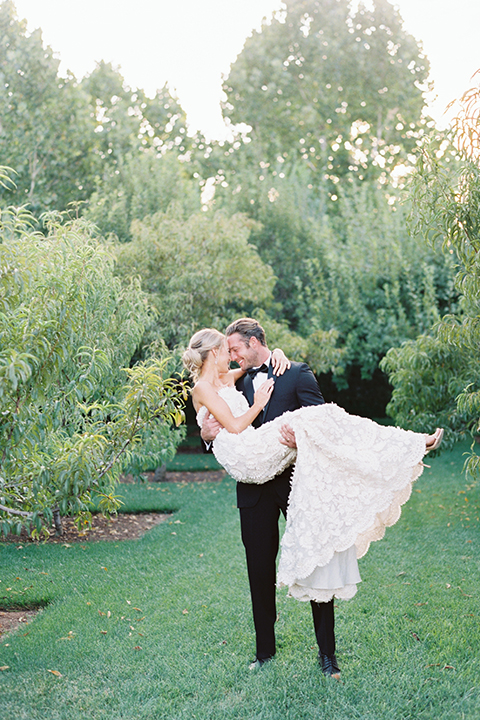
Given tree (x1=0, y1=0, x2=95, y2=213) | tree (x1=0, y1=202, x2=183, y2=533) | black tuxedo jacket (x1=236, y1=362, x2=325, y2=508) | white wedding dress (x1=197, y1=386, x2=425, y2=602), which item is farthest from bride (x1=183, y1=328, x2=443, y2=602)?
tree (x1=0, y1=0, x2=95, y2=213)

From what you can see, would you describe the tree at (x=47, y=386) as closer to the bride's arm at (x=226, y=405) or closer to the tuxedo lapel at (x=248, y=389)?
the bride's arm at (x=226, y=405)

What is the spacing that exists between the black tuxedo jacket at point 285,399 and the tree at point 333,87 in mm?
26164

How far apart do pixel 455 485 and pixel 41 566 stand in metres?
7.71

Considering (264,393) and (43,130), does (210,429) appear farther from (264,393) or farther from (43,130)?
(43,130)

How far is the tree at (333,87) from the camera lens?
29547 mm

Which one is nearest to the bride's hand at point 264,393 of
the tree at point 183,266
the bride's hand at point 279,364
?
the bride's hand at point 279,364

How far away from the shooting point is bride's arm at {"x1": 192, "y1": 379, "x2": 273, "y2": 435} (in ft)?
12.9

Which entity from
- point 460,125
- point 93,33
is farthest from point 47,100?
point 460,125

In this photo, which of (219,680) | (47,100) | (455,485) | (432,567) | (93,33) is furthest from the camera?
(93,33)

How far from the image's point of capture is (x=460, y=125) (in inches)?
204

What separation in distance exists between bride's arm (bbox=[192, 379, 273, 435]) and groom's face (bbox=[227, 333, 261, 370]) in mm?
269

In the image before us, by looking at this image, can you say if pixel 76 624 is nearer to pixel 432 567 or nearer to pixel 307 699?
pixel 307 699

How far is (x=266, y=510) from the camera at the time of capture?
13.3 ft

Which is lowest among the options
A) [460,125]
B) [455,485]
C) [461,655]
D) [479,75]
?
[455,485]
